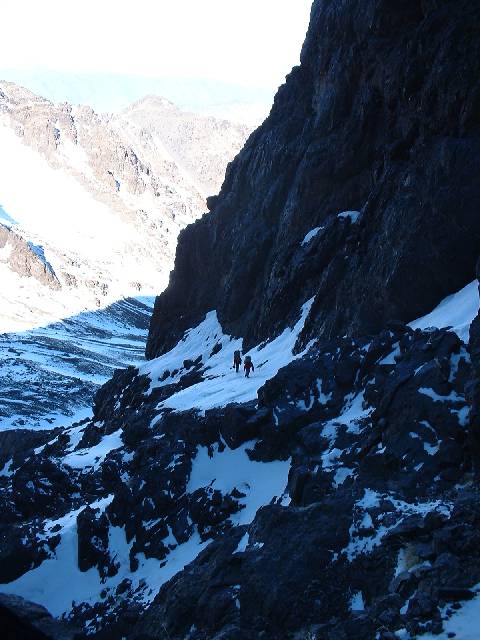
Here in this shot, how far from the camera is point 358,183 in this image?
4266 cm

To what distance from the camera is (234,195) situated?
6456cm

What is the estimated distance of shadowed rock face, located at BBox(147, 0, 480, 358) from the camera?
28844mm

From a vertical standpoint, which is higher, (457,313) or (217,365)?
(457,313)

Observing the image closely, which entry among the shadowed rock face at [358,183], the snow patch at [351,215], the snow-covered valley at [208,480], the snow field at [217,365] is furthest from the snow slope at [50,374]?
the snow patch at [351,215]

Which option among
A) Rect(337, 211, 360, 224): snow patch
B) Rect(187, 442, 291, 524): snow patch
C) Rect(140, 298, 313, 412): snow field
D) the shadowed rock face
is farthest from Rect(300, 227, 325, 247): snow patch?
Rect(187, 442, 291, 524): snow patch

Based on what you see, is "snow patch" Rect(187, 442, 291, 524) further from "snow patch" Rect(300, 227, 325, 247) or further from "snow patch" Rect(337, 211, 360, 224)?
"snow patch" Rect(300, 227, 325, 247)

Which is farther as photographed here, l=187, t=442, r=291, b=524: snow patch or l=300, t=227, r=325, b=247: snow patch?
l=300, t=227, r=325, b=247: snow patch

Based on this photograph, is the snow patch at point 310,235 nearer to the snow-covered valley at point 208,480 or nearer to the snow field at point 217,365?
the snow field at point 217,365

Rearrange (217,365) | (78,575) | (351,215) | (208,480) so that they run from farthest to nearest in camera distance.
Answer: (217,365), (351,215), (78,575), (208,480)

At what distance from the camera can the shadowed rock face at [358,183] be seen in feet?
94.6

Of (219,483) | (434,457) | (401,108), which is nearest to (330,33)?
(401,108)

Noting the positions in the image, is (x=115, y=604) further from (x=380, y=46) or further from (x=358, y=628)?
(x=380, y=46)

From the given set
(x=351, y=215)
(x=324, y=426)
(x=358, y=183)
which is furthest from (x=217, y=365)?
(x=324, y=426)

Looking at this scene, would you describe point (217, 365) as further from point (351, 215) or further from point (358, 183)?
point (358, 183)
